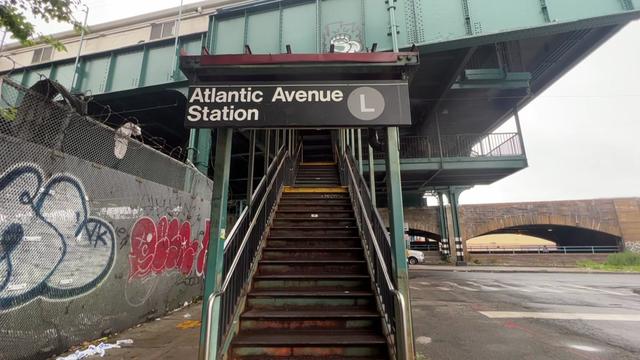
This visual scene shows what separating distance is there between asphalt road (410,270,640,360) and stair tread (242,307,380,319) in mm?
1079

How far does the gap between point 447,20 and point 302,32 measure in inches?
174

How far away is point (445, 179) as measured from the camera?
16344 mm

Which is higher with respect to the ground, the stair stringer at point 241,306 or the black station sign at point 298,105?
the black station sign at point 298,105

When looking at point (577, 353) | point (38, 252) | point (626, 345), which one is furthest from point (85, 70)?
point (626, 345)

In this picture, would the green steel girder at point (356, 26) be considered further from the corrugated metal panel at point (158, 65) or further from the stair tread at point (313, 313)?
the stair tread at point (313, 313)

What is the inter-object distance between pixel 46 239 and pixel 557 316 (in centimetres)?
887

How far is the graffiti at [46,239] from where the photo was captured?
10.5ft

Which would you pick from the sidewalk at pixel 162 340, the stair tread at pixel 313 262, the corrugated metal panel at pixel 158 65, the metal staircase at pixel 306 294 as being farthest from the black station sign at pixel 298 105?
the corrugated metal panel at pixel 158 65

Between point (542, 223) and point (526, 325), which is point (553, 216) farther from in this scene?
point (526, 325)

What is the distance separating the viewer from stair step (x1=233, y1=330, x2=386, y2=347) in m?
3.29

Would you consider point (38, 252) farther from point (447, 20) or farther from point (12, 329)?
point (447, 20)

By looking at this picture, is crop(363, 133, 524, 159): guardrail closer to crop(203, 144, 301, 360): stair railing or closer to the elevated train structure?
the elevated train structure

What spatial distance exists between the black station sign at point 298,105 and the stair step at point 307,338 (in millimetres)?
2347

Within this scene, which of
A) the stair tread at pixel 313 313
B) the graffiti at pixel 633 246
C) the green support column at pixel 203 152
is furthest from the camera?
the graffiti at pixel 633 246
